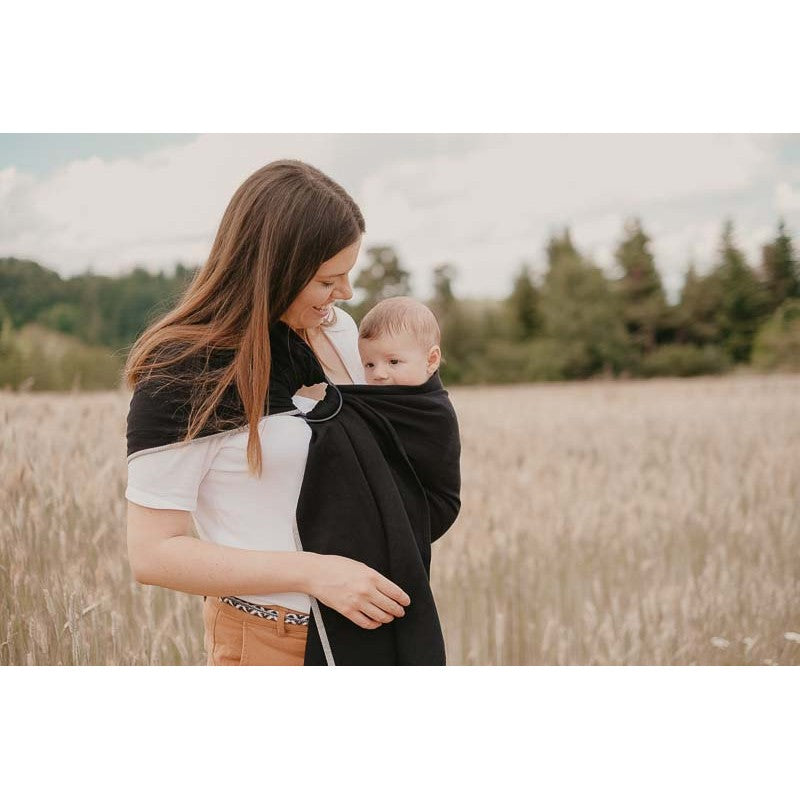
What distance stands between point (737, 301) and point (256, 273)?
5.81ft

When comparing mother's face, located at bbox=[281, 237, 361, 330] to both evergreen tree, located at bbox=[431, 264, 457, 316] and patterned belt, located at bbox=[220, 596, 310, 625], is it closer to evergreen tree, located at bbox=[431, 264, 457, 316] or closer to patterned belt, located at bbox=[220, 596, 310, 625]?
patterned belt, located at bbox=[220, 596, 310, 625]

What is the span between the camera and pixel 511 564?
2.43 meters

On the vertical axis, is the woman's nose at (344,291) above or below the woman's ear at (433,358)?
above

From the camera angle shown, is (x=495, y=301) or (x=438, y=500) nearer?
(x=438, y=500)


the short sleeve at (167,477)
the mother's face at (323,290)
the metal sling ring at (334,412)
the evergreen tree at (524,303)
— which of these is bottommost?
the short sleeve at (167,477)

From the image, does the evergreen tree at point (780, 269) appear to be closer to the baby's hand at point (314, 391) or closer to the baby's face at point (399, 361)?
the baby's face at point (399, 361)

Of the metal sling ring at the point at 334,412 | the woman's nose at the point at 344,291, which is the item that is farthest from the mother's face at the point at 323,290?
the metal sling ring at the point at 334,412

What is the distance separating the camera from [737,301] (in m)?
2.52

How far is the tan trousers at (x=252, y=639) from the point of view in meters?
1.38

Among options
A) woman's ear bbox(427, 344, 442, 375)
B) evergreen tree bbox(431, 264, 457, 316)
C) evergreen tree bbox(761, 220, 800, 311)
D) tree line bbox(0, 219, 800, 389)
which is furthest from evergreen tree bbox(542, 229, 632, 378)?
woman's ear bbox(427, 344, 442, 375)

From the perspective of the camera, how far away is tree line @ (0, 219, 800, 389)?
237 centimetres

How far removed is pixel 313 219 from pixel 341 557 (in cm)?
60
